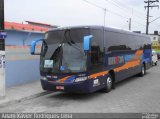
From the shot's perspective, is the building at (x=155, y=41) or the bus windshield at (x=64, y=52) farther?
the building at (x=155, y=41)

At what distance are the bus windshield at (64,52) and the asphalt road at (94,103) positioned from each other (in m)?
1.21

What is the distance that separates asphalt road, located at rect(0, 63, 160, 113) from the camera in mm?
9430

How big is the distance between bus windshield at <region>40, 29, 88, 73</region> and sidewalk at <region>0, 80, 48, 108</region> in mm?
1251

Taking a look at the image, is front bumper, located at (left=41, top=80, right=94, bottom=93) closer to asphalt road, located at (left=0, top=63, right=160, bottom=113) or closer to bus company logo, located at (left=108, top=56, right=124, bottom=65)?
asphalt road, located at (left=0, top=63, right=160, bottom=113)

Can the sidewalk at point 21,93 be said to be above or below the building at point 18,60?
below

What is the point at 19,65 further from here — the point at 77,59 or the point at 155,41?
the point at 155,41

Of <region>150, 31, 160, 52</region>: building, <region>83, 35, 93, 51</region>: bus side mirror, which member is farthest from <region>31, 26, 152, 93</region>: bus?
<region>150, 31, 160, 52</region>: building

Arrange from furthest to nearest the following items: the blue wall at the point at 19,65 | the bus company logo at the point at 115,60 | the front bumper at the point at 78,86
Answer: the blue wall at the point at 19,65
the bus company logo at the point at 115,60
the front bumper at the point at 78,86

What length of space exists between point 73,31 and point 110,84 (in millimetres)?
3375

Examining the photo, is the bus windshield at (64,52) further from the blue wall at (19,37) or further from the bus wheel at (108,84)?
the blue wall at (19,37)

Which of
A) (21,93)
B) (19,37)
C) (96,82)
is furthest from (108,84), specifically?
(19,37)

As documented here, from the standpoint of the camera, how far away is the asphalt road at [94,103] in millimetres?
9430

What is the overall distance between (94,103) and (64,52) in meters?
2.28

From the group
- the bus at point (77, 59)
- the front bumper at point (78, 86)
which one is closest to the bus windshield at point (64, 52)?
the bus at point (77, 59)
